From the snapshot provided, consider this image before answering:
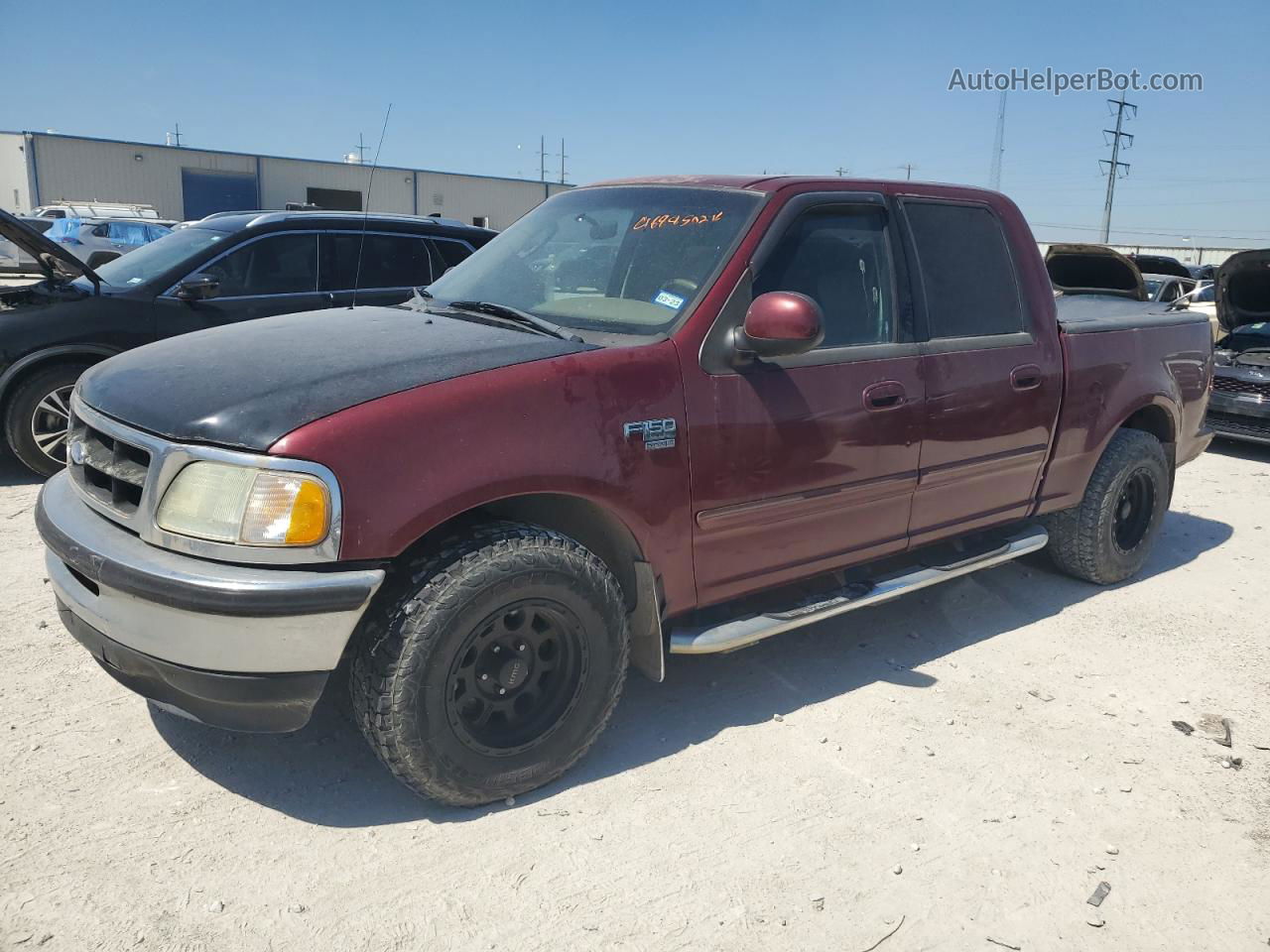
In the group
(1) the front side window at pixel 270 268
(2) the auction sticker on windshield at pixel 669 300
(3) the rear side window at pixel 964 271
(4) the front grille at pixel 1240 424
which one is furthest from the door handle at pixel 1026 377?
(4) the front grille at pixel 1240 424

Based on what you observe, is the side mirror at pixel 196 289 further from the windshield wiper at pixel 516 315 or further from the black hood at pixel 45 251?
the windshield wiper at pixel 516 315

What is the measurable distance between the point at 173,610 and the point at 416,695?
66 centimetres

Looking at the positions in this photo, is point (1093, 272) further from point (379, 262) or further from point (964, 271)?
point (379, 262)

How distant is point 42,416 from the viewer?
5.98m

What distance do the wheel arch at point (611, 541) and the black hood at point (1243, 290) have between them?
828cm

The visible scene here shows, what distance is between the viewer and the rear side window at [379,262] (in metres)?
6.84

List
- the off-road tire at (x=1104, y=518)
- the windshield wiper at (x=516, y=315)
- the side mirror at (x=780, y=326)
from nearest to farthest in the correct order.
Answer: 1. the side mirror at (x=780, y=326)
2. the windshield wiper at (x=516, y=315)
3. the off-road tire at (x=1104, y=518)

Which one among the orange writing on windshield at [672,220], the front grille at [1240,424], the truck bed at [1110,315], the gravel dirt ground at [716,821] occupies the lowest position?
the gravel dirt ground at [716,821]

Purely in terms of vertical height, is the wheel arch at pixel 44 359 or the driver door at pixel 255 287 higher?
the driver door at pixel 255 287

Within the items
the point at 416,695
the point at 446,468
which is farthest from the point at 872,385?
the point at 416,695

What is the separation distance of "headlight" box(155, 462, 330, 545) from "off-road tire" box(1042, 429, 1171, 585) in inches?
153

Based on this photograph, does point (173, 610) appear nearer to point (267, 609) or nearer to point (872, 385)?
point (267, 609)

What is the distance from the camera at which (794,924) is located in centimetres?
247

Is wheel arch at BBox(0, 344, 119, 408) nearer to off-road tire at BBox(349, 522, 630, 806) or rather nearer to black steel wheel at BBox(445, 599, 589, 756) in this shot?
off-road tire at BBox(349, 522, 630, 806)
